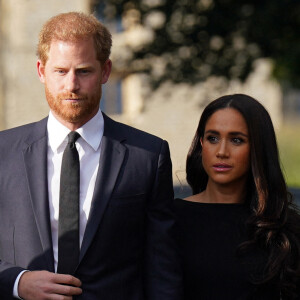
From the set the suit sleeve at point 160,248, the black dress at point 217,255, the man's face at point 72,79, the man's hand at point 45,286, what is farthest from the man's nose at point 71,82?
the black dress at point 217,255

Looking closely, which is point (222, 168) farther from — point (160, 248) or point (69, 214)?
point (69, 214)

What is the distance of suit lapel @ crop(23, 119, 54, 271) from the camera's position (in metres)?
3.17

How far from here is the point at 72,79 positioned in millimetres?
3100

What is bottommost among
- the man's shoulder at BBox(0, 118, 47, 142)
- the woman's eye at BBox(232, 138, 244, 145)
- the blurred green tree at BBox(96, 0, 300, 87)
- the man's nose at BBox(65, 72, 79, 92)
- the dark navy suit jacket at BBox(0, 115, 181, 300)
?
the dark navy suit jacket at BBox(0, 115, 181, 300)

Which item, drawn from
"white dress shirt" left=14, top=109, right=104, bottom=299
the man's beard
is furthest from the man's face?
"white dress shirt" left=14, top=109, right=104, bottom=299

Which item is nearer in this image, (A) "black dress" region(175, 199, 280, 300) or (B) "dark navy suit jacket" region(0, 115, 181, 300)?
(B) "dark navy suit jacket" region(0, 115, 181, 300)

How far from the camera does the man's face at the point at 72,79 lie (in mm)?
3109

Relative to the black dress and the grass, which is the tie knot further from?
the grass

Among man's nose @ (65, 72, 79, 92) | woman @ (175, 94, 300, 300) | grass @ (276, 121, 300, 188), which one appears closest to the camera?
man's nose @ (65, 72, 79, 92)

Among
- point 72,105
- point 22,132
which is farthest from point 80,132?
point 22,132

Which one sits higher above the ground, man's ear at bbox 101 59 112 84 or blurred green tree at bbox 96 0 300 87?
blurred green tree at bbox 96 0 300 87

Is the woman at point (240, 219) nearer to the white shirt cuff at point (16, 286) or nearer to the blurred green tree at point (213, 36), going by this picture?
the white shirt cuff at point (16, 286)

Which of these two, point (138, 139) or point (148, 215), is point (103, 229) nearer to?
point (148, 215)

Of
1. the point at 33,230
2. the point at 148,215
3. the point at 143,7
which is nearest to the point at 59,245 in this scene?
the point at 33,230
